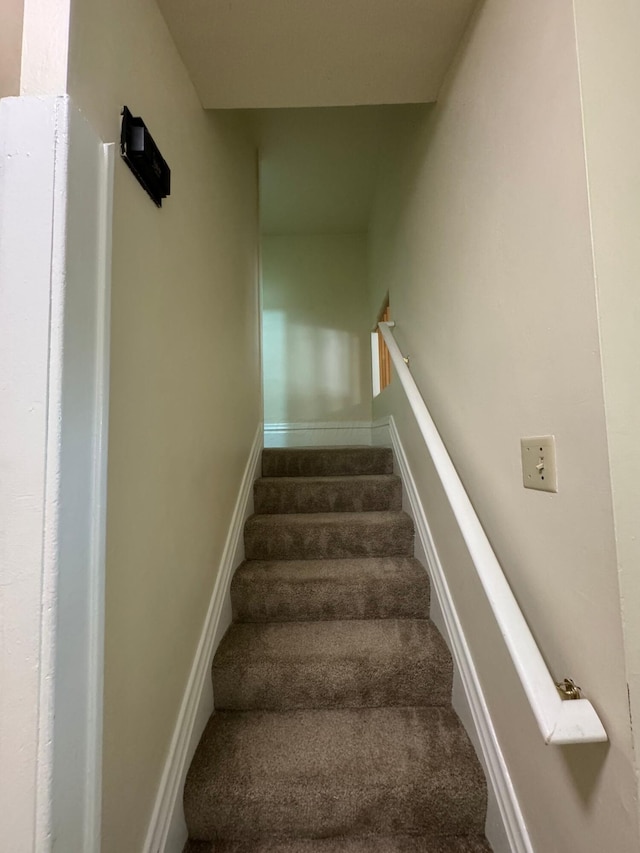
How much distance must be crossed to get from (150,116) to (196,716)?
1.59 m

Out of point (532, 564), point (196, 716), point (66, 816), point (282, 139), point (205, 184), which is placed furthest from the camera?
point (282, 139)

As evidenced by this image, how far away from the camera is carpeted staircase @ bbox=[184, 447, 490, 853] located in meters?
0.96

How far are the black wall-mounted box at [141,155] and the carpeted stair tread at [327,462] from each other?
5.16 ft

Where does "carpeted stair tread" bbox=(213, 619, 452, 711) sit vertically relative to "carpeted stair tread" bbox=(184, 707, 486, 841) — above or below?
above

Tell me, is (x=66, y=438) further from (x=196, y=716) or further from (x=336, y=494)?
(x=336, y=494)

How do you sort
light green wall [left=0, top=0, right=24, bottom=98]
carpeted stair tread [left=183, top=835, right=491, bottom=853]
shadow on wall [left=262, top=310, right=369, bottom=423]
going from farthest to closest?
1. shadow on wall [left=262, top=310, right=369, bottom=423]
2. carpeted stair tread [left=183, top=835, right=491, bottom=853]
3. light green wall [left=0, top=0, right=24, bottom=98]

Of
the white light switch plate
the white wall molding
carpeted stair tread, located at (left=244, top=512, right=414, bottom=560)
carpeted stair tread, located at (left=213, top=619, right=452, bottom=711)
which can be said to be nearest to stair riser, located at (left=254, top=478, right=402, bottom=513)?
carpeted stair tread, located at (left=244, top=512, right=414, bottom=560)

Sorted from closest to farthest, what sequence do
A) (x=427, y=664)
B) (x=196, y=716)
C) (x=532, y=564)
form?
Result: 1. (x=532, y=564)
2. (x=196, y=716)
3. (x=427, y=664)

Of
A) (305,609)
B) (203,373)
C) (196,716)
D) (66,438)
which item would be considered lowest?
(196,716)

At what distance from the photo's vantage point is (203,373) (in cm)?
130

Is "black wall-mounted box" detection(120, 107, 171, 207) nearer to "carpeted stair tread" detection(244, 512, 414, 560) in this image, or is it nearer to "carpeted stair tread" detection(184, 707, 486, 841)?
"carpeted stair tread" detection(244, 512, 414, 560)

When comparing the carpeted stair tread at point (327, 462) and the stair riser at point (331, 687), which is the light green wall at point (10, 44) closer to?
the stair riser at point (331, 687)

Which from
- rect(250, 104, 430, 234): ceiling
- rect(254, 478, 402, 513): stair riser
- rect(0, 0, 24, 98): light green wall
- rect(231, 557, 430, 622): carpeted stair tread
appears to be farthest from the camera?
rect(250, 104, 430, 234): ceiling

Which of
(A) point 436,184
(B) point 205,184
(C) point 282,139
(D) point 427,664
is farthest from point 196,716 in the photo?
(C) point 282,139
